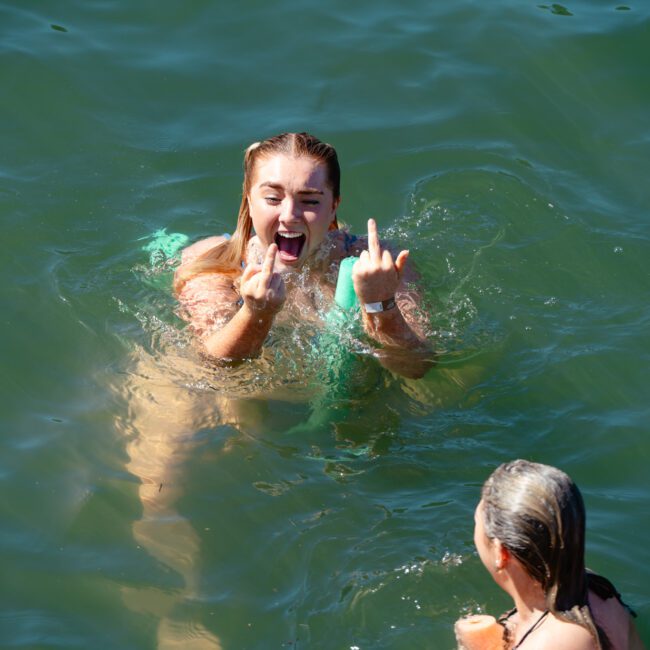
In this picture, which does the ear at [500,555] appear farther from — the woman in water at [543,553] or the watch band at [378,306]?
the watch band at [378,306]

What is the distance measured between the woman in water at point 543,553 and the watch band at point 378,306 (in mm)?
1505

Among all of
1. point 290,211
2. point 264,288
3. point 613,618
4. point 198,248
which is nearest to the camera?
point 613,618

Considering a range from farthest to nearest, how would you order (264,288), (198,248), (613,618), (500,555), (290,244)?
(198,248) → (290,244) → (264,288) → (613,618) → (500,555)

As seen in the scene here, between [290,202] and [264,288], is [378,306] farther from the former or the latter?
[290,202]

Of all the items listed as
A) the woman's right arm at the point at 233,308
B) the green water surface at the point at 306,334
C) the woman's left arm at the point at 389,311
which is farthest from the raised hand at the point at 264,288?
the green water surface at the point at 306,334

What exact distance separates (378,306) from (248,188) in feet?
3.54

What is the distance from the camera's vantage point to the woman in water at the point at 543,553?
11.8 ft

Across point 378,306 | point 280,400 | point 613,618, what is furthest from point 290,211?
point 613,618

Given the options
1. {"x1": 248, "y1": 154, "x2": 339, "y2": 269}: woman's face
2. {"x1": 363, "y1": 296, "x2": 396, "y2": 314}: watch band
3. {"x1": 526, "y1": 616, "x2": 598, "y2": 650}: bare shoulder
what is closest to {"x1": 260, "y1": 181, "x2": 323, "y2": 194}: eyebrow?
{"x1": 248, "y1": 154, "x2": 339, "y2": 269}: woman's face

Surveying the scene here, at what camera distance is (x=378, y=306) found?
16.7 ft

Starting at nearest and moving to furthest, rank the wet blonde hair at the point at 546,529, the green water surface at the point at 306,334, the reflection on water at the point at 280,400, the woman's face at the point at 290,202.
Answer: the wet blonde hair at the point at 546,529
the green water surface at the point at 306,334
the reflection on water at the point at 280,400
the woman's face at the point at 290,202

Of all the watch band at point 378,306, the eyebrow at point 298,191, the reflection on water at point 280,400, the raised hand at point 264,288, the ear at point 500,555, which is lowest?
the reflection on water at point 280,400

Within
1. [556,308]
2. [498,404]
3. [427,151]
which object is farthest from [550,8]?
[498,404]

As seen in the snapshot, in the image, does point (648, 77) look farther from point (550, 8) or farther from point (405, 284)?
point (405, 284)
